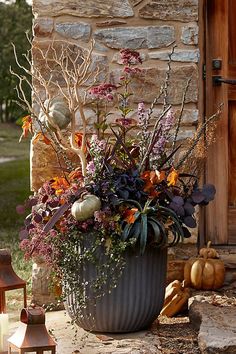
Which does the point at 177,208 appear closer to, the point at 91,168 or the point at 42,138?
the point at 91,168

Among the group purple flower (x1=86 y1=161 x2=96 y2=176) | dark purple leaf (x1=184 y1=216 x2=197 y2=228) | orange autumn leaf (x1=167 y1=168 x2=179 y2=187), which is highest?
purple flower (x1=86 y1=161 x2=96 y2=176)

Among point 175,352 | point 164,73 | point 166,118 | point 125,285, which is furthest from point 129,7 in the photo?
point 175,352

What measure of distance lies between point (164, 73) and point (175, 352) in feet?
5.74

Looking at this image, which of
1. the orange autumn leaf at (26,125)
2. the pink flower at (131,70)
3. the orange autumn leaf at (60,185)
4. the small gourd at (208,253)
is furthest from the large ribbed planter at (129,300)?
the pink flower at (131,70)

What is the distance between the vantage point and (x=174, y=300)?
4.90m

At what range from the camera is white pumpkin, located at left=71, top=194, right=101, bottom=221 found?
4.30 m

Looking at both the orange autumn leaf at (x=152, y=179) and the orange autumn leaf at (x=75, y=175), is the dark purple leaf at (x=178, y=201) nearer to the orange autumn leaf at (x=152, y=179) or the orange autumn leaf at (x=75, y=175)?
the orange autumn leaf at (x=152, y=179)

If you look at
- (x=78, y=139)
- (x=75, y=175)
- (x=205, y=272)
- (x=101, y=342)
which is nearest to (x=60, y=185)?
(x=75, y=175)

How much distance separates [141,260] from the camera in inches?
174

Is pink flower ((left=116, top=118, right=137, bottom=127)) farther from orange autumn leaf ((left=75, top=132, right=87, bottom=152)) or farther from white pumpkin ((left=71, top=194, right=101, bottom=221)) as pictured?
white pumpkin ((left=71, top=194, right=101, bottom=221))

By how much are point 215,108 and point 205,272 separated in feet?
3.67

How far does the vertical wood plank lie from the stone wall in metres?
0.36

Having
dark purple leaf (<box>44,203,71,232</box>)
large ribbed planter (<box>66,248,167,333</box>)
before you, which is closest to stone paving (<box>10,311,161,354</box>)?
large ribbed planter (<box>66,248,167,333</box>)

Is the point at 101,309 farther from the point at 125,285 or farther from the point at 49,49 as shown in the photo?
the point at 49,49
